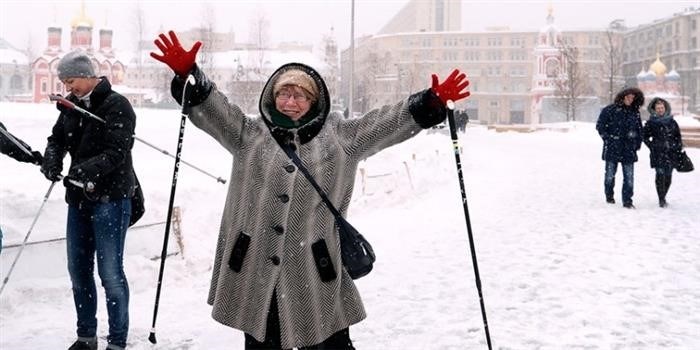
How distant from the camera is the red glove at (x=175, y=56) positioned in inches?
112

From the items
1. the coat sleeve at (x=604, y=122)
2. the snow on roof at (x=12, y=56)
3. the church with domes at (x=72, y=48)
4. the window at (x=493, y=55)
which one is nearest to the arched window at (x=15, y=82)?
the snow on roof at (x=12, y=56)

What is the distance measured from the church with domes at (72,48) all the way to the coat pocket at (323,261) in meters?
65.1

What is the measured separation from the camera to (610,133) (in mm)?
10750

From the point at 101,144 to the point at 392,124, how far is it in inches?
78.9

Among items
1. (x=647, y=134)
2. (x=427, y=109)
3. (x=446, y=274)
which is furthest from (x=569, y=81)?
(x=427, y=109)

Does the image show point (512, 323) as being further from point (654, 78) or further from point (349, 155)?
point (654, 78)

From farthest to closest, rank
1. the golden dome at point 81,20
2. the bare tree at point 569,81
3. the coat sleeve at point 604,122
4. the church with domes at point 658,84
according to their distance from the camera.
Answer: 1. the golden dome at point 81,20
2. the church with domes at point 658,84
3. the bare tree at point 569,81
4. the coat sleeve at point 604,122

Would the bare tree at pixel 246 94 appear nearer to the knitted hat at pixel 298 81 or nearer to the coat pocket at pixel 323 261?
the knitted hat at pixel 298 81

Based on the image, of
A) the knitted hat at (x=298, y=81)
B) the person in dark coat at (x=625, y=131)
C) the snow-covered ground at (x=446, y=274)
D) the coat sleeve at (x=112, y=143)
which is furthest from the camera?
the person in dark coat at (x=625, y=131)

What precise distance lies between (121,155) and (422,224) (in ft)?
21.2

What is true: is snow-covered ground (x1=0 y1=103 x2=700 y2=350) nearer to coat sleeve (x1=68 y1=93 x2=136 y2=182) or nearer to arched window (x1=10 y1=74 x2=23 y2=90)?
coat sleeve (x1=68 y1=93 x2=136 y2=182)

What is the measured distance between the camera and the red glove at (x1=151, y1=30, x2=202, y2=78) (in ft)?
9.32

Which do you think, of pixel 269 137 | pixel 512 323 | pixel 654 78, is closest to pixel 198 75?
pixel 269 137

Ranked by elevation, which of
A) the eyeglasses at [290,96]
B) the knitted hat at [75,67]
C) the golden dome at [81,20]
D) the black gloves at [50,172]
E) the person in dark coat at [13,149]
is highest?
the golden dome at [81,20]
